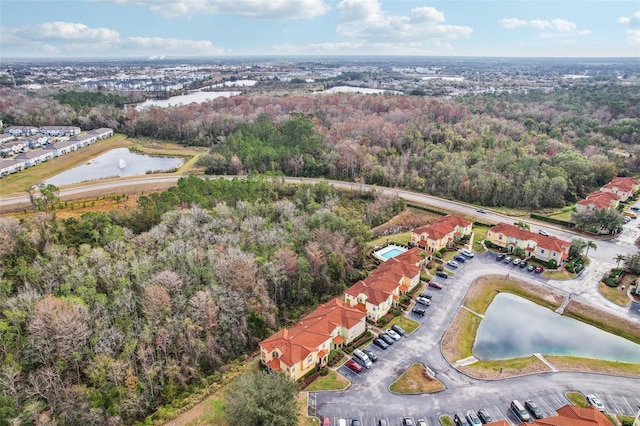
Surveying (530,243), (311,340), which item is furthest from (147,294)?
(530,243)

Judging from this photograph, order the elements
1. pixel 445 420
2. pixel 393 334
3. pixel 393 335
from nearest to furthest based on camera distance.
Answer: pixel 445 420 < pixel 393 335 < pixel 393 334

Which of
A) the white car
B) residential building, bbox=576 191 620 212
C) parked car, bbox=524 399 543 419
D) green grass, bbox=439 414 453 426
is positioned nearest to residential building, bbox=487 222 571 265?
residential building, bbox=576 191 620 212

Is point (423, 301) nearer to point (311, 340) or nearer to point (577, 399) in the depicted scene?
point (311, 340)

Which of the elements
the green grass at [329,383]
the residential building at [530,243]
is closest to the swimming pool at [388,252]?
the residential building at [530,243]

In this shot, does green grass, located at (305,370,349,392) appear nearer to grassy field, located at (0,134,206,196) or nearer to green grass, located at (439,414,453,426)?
green grass, located at (439,414,453,426)

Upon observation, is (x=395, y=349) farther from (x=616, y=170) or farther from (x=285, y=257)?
(x=616, y=170)

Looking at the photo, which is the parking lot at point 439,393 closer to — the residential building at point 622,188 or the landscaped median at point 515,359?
the landscaped median at point 515,359

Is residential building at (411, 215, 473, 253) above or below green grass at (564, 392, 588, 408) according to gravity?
above
